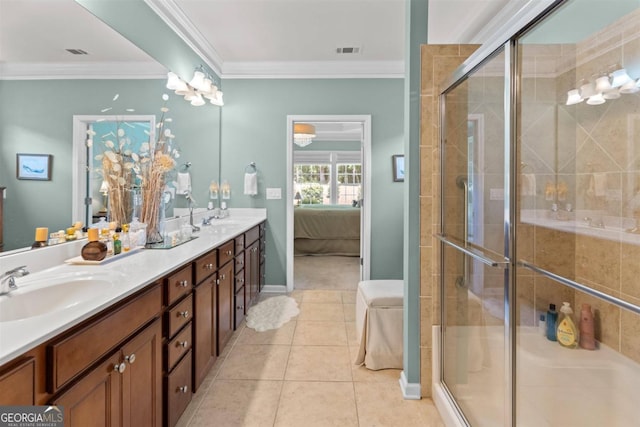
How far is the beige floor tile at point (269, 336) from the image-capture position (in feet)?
8.90

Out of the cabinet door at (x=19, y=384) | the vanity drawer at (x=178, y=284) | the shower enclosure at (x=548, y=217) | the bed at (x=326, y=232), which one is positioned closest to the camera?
the cabinet door at (x=19, y=384)

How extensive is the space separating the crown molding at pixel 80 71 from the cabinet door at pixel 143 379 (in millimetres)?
1214

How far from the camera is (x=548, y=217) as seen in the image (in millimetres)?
1574

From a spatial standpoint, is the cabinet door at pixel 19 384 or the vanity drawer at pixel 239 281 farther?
the vanity drawer at pixel 239 281

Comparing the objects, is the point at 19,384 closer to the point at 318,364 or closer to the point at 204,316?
the point at 204,316

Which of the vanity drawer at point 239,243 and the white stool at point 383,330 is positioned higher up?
the vanity drawer at point 239,243

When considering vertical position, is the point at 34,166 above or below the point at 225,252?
above

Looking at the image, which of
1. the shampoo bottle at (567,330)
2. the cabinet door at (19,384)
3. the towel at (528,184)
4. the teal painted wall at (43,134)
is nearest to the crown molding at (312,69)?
the teal painted wall at (43,134)

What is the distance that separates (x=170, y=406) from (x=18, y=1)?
1.90 m

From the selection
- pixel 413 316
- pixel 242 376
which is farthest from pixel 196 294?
pixel 413 316

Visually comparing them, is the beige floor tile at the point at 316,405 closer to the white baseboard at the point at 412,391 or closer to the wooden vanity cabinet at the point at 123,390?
the white baseboard at the point at 412,391

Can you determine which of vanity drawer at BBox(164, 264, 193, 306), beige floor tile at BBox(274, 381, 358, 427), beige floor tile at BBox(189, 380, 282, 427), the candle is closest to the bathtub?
beige floor tile at BBox(274, 381, 358, 427)

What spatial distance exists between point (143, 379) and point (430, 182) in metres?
1.68

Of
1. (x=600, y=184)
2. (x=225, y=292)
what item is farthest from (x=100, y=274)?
(x=600, y=184)
